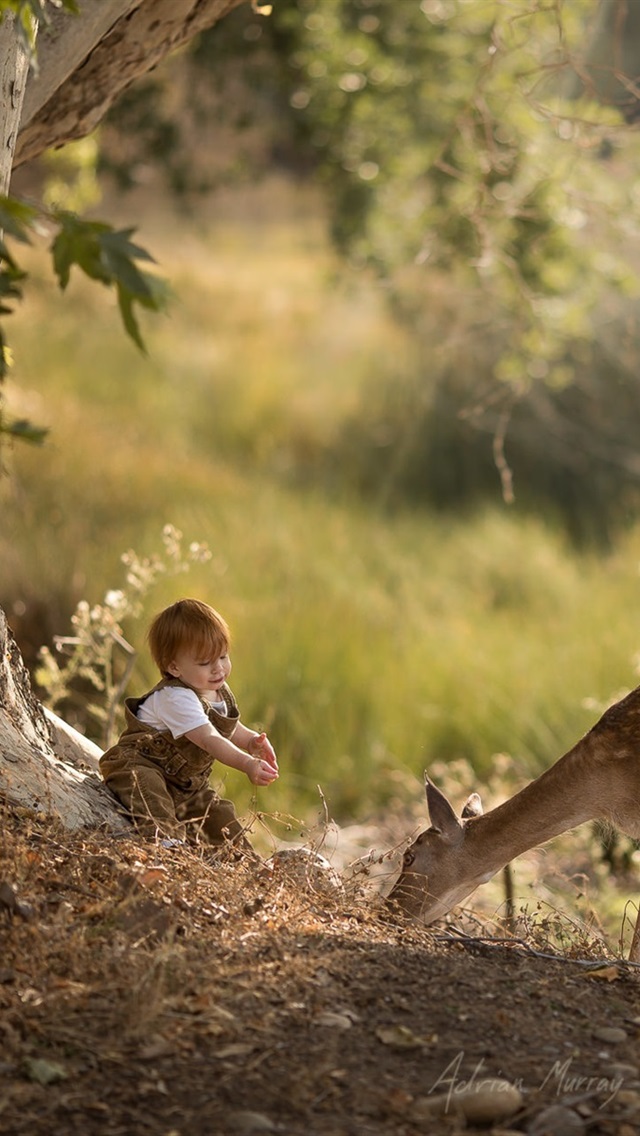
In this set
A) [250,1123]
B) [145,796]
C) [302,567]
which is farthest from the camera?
[302,567]

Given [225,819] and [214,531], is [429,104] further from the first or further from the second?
[225,819]

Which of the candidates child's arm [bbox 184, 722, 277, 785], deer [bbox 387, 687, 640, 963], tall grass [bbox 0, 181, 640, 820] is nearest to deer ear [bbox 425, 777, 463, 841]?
deer [bbox 387, 687, 640, 963]

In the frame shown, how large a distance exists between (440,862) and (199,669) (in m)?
1.31

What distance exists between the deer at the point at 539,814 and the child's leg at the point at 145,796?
1.12 metres

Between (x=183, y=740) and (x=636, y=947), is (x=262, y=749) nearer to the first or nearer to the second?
(x=183, y=740)

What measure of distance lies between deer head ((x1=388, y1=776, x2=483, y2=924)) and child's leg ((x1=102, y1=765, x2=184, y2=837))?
42.6 inches

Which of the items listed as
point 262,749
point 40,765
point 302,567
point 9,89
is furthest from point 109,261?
point 302,567

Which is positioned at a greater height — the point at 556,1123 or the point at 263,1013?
the point at 263,1013

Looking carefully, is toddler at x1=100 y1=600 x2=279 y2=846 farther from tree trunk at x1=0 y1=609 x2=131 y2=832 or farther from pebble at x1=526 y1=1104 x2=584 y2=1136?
pebble at x1=526 y1=1104 x2=584 y2=1136

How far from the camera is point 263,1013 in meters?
3.04

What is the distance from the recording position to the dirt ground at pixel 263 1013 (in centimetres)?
273
